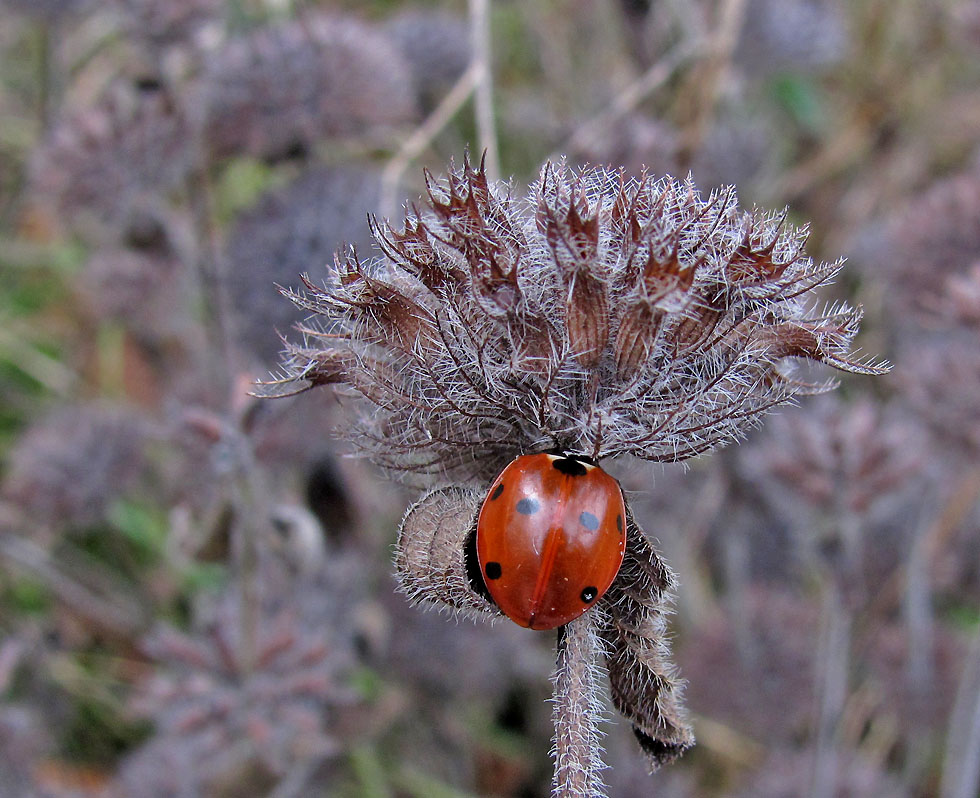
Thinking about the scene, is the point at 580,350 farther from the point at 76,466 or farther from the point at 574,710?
the point at 76,466

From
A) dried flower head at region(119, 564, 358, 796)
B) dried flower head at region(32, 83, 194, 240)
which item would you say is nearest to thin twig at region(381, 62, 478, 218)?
dried flower head at region(32, 83, 194, 240)

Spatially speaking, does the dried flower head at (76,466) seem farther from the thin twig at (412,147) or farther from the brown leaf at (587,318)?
the brown leaf at (587,318)

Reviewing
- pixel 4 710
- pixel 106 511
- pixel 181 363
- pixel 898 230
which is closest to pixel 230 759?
pixel 4 710

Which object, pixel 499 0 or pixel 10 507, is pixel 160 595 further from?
pixel 499 0

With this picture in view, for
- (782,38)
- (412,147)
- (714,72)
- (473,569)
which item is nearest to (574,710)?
(473,569)

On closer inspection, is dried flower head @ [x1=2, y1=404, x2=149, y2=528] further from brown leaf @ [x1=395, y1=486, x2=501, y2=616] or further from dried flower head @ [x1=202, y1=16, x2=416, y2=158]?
brown leaf @ [x1=395, y1=486, x2=501, y2=616]

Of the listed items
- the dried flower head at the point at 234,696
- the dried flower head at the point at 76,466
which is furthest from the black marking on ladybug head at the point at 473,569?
the dried flower head at the point at 76,466
